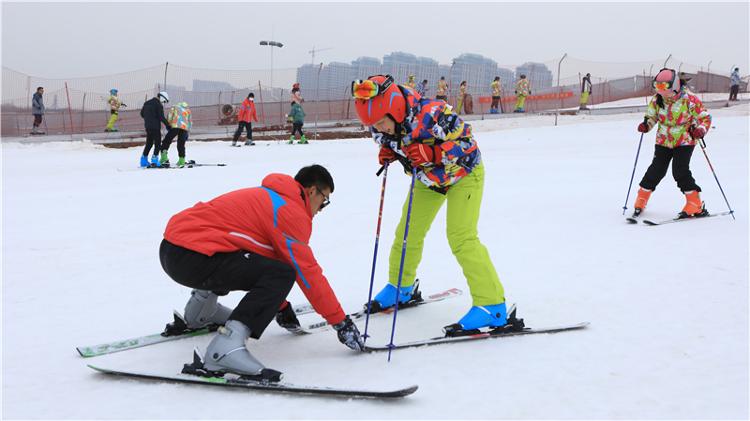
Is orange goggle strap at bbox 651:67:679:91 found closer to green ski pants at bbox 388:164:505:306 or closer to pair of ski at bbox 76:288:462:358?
green ski pants at bbox 388:164:505:306

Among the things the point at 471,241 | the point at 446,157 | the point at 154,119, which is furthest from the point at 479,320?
the point at 154,119

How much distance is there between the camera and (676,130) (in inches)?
283

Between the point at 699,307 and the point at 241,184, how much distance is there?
7.74m

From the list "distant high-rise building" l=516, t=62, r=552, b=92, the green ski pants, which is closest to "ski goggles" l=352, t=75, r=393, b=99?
the green ski pants

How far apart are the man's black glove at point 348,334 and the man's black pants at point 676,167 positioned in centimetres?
555

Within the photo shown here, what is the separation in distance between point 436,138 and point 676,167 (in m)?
4.93

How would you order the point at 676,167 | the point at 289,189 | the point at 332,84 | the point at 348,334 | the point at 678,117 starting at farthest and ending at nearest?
the point at 332,84 < the point at 676,167 < the point at 678,117 < the point at 348,334 < the point at 289,189

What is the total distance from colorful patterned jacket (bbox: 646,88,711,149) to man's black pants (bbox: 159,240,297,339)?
223 inches

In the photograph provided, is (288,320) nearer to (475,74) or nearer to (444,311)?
(444,311)

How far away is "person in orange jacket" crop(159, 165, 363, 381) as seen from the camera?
9.85 ft

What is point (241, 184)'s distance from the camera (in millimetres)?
10312

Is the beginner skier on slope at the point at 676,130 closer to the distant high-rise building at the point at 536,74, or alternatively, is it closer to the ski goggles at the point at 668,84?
the ski goggles at the point at 668,84

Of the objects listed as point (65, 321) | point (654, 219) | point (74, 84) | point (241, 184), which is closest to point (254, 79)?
point (74, 84)

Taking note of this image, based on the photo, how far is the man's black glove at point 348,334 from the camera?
10.7 feet
